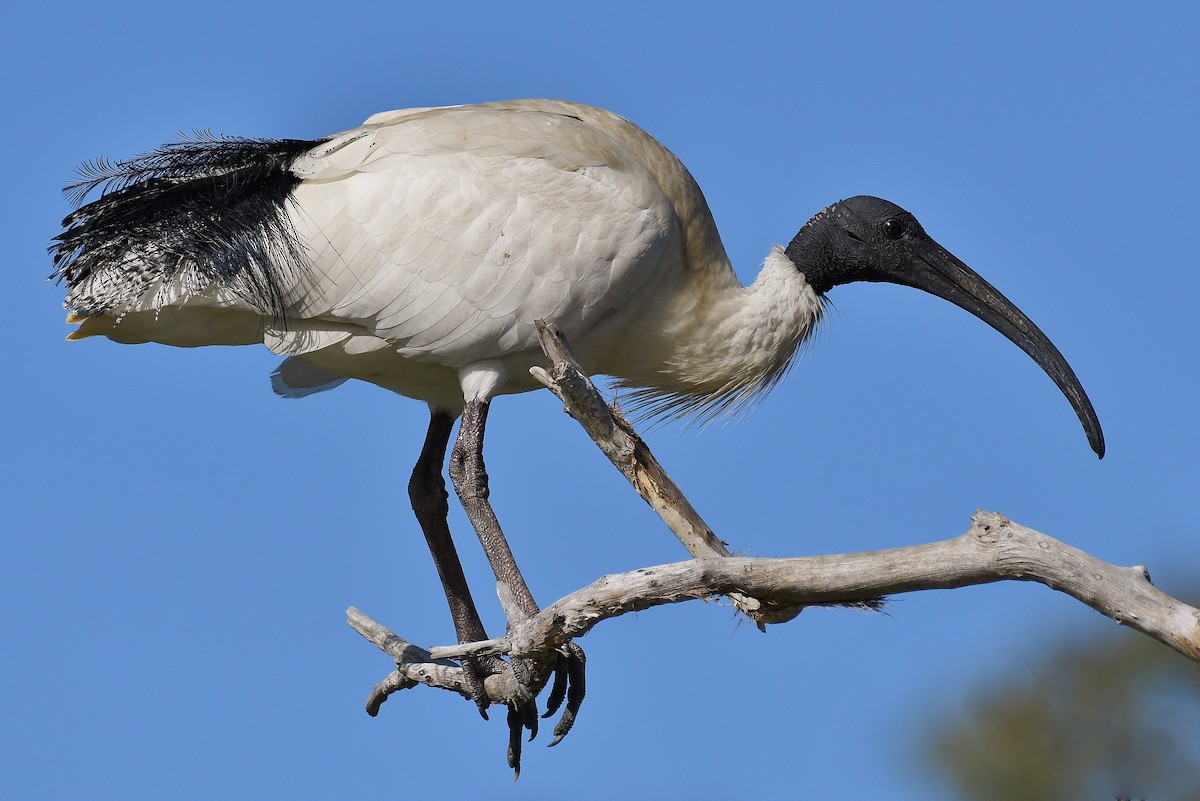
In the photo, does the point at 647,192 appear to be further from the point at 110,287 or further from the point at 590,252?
the point at 110,287

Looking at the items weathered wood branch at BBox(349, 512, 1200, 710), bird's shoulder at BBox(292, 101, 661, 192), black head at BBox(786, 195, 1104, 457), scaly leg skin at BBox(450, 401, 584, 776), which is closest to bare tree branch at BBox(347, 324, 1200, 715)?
weathered wood branch at BBox(349, 512, 1200, 710)

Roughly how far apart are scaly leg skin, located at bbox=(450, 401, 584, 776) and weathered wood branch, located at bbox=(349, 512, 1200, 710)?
2.41 ft

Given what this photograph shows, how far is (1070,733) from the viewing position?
17344 mm

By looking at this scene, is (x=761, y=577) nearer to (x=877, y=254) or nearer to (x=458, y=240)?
(x=458, y=240)

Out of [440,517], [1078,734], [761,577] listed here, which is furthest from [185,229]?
[1078,734]

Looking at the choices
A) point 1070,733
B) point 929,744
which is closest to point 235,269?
point 1070,733

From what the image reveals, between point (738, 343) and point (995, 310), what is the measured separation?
3.90ft

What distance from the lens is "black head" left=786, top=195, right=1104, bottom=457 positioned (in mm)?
7910

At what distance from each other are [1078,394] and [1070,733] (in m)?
11.1

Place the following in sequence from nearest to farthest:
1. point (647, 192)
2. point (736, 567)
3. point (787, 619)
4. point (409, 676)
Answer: point (736, 567)
point (787, 619)
point (409, 676)
point (647, 192)

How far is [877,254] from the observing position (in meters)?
8.03

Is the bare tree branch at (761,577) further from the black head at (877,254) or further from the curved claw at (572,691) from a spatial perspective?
the black head at (877,254)

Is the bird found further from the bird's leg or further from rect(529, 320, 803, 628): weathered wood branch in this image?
rect(529, 320, 803, 628): weathered wood branch

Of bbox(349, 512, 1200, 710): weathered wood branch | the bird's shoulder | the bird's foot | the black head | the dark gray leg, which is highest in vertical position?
the bird's shoulder
